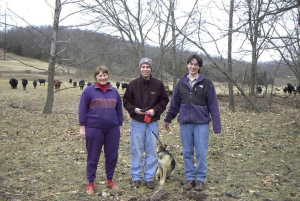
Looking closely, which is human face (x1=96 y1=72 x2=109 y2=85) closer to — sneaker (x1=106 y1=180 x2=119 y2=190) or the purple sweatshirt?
the purple sweatshirt

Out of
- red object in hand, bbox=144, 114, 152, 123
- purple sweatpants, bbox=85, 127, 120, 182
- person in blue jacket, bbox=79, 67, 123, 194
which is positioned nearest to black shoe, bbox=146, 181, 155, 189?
purple sweatpants, bbox=85, 127, 120, 182

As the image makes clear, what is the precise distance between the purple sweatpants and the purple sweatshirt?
0.34 feet

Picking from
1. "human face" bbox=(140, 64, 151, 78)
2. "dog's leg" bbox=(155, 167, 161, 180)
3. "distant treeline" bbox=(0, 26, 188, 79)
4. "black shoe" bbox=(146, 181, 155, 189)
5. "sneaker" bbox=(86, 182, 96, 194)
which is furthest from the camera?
"distant treeline" bbox=(0, 26, 188, 79)

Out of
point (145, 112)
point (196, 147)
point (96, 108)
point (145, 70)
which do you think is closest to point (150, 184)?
point (196, 147)

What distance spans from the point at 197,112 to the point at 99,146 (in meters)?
1.47

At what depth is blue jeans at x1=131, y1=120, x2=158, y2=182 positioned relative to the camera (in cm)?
512

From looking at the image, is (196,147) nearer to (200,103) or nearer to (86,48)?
(200,103)

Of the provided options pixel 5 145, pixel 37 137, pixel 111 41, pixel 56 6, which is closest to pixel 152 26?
pixel 111 41

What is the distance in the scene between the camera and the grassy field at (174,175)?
4.89m

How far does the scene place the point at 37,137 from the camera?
902 centimetres

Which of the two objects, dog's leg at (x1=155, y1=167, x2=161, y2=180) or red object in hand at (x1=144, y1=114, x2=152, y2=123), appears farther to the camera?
dog's leg at (x1=155, y1=167, x2=161, y2=180)

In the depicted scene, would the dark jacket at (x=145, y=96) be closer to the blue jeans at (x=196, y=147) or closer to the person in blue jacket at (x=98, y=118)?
the person in blue jacket at (x=98, y=118)

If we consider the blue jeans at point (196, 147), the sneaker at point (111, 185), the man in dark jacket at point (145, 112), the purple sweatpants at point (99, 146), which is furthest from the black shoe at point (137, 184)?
the blue jeans at point (196, 147)

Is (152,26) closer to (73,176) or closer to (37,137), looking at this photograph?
(37,137)
